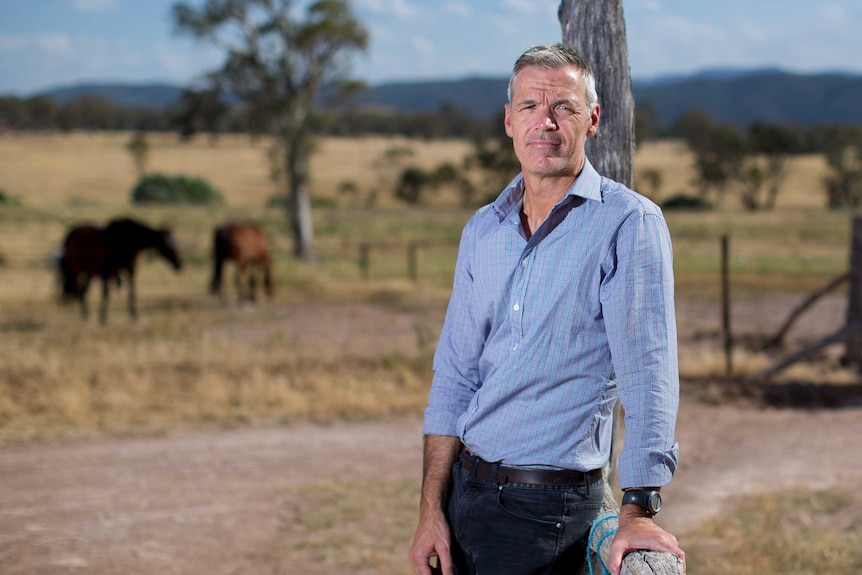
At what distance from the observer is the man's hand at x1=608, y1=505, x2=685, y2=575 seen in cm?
184

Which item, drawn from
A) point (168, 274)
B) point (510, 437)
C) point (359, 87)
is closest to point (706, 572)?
point (510, 437)

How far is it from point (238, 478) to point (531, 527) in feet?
13.3

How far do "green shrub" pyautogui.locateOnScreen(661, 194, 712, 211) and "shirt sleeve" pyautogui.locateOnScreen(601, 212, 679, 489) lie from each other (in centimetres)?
4548

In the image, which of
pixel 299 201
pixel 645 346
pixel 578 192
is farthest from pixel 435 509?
pixel 299 201

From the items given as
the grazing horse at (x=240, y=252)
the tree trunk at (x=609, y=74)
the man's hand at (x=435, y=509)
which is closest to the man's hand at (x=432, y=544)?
the man's hand at (x=435, y=509)

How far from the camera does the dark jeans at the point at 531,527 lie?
83.8 inches

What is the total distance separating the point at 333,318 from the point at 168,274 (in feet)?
27.5

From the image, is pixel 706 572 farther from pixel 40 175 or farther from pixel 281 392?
pixel 40 175

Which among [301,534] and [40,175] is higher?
[40,175]

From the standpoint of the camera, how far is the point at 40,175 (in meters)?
49.7

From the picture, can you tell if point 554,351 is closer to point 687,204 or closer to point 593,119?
point 593,119

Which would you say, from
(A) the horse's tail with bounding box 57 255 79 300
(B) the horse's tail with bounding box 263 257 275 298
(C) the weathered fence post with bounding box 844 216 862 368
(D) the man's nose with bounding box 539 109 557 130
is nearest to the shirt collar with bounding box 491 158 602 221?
(D) the man's nose with bounding box 539 109 557 130

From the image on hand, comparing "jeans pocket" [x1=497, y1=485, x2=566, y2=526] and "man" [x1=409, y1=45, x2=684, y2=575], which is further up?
"man" [x1=409, y1=45, x2=684, y2=575]

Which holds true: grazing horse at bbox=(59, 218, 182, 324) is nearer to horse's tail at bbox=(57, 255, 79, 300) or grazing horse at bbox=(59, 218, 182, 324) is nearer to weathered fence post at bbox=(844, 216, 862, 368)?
horse's tail at bbox=(57, 255, 79, 300)
